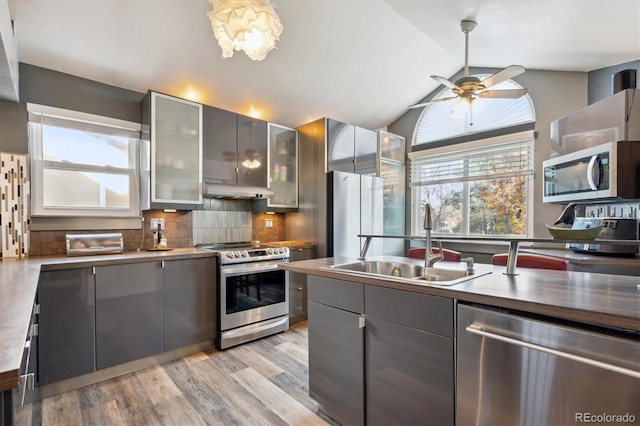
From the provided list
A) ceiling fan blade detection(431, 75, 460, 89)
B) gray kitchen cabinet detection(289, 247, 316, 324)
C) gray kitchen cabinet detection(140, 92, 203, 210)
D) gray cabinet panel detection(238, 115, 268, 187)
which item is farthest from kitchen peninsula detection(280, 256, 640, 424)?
gray cabinet panel detection(238, 115, 268, 187)

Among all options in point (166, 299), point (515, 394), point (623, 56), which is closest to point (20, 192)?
point (166, 299)

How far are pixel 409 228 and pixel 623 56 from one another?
297cm

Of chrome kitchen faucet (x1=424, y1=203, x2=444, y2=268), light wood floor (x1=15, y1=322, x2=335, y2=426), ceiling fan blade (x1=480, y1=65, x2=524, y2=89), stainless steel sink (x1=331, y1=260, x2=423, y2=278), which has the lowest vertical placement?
light wood floor (x1=15, y1=322, x2=335, y2=426)

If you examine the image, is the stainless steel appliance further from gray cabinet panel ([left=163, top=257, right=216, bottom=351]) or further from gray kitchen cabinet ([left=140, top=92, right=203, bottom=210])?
gray kitchen cabinet ([left=140, top=92, right=203, bottom=210])

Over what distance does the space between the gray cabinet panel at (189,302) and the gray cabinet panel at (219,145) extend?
93cm

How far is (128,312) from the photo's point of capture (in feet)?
8.15

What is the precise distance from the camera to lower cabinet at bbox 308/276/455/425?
139cm

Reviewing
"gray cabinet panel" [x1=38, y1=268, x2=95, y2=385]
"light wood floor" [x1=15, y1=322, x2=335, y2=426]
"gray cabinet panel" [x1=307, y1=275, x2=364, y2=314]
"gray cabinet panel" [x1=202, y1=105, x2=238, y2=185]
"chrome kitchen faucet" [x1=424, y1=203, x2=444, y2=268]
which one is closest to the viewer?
"gray cabinet panel" [x1=307, y1=275, x2=364, y2=314]

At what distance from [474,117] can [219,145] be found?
338 centimetres

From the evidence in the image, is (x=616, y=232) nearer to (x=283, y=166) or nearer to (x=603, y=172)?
(x=603, y=172)

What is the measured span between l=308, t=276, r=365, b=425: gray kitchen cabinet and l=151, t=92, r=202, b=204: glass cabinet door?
185cm

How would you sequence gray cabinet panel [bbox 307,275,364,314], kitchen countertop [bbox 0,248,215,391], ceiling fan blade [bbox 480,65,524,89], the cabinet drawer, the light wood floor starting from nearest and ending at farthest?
1. kitchen countertop [bbox 0,248,215,391]
2. the cabinet drawer
3. gray cabinet panel [bbox 307,275,364,314]
4. the light wood floor
5. ceiling fan blade [bbox 480,65,524,89]

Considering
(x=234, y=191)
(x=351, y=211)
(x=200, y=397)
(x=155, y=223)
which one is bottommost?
(x=200, y=397)

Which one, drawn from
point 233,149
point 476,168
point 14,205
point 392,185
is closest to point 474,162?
point 476,168
